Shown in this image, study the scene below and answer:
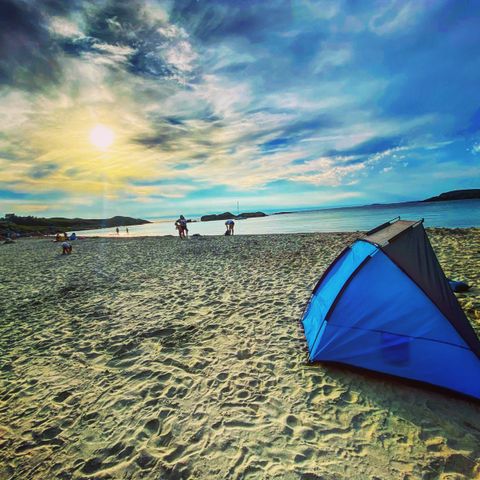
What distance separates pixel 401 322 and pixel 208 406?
321 cm

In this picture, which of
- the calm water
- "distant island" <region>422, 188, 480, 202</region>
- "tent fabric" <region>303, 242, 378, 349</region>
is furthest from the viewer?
"distant island" <region>422, 188, 480, 202</region>

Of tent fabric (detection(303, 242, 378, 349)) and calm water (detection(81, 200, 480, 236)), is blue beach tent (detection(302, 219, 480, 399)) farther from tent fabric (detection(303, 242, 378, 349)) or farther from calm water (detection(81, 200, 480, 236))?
calm water (detection(81, 200, 480, 236))

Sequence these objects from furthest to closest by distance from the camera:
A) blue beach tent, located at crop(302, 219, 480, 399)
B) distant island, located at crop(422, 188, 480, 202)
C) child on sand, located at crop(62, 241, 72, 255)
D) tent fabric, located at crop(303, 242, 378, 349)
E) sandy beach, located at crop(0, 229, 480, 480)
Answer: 1. distant island, located at crop(422, 188, 480, 202)
2. child on sand, located at crop(62, 241, 72, 255)
3. tent fabric, located at crop(303, 242, 378, 349)
4. blue beach tent, located at crop(302, 219, 480, 399)
5. sandy beach, located at crop(0, 229, 480, 480)

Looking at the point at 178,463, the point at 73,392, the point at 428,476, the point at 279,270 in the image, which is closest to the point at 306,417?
the point at 428,476

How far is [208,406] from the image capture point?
3.85 metres

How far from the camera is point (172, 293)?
9195mm

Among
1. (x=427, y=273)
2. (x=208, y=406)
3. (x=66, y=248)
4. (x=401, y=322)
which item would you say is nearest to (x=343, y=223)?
(x=66, y=248)

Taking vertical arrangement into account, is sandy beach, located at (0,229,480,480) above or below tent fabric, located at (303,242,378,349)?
below

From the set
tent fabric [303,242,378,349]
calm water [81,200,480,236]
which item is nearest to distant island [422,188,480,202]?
calm water [81,200,480,236]

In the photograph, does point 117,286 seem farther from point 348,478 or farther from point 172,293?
point 348,478

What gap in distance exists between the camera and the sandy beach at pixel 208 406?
2971mm

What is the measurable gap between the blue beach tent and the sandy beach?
305mm

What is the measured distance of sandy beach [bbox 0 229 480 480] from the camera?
117 inches

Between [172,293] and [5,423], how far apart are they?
5.58 meters
